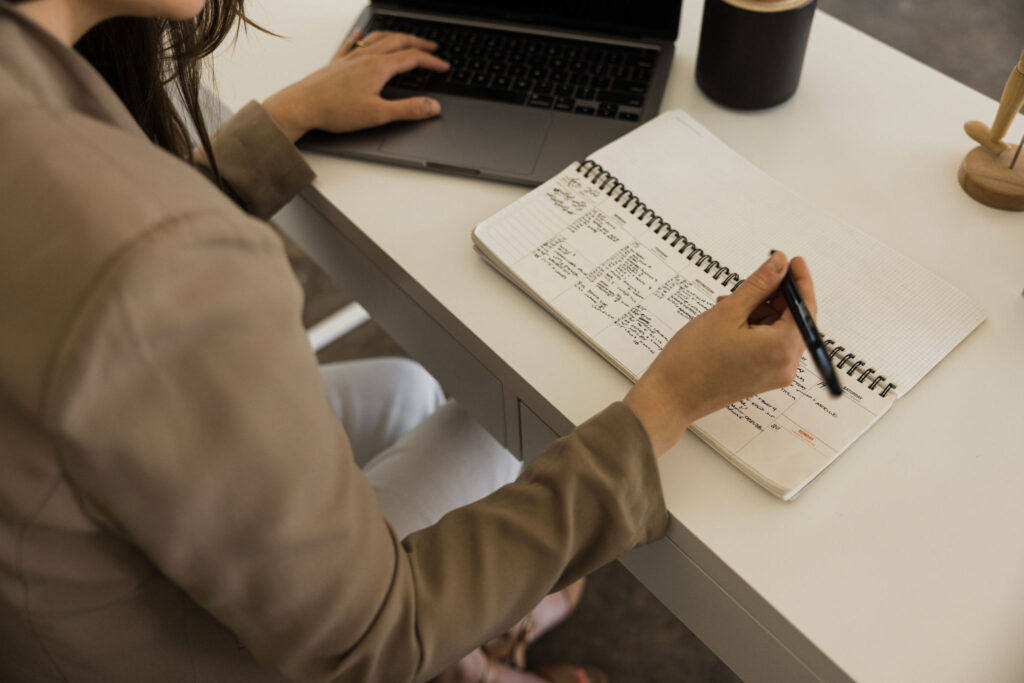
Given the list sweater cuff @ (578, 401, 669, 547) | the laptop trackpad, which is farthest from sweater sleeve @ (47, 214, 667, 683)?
the laptop trackpad

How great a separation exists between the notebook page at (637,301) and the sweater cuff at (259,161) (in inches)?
8.7

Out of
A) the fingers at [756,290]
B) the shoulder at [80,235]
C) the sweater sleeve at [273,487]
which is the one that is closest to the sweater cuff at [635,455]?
the sweater sleeve at [273,487]

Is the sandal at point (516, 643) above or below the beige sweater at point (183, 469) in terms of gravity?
Answer: below

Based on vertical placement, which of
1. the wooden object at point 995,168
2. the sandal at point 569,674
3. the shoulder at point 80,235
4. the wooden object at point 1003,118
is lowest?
the sandal at point 569,674

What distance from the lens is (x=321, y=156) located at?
88cm

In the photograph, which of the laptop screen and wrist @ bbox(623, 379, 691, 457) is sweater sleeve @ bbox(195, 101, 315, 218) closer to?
the laptop screen

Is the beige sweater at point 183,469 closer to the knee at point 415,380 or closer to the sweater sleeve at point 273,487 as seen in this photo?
the sweater sleeve at point 273,487

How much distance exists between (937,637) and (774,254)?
28 centimetres

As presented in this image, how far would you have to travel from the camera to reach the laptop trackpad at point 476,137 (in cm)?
84

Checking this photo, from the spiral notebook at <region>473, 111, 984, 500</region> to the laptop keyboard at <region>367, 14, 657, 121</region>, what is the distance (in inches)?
2.6

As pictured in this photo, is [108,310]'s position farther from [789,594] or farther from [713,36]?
[713,36]

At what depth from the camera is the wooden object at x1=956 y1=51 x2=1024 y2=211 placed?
2.53 feet

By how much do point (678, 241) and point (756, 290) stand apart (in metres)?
0.14

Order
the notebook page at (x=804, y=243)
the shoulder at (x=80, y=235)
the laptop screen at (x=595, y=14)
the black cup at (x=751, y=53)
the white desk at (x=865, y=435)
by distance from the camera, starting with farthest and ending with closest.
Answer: the laptop screen at (x=595, y=14) → the black cup at (x=751, y=53) → the notebook page at (x=804, y=243) → the white desk at (x=865, y=435) → the shoulder at (x=80, y=235)
